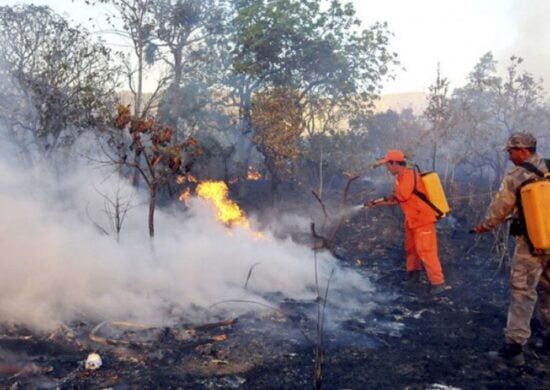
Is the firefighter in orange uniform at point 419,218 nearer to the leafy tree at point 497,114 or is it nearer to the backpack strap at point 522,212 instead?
the backpack strap at point 522,212

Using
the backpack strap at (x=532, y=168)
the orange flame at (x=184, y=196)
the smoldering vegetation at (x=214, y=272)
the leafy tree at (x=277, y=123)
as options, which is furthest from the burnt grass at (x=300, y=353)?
the orange flame at (x=184, y=196)

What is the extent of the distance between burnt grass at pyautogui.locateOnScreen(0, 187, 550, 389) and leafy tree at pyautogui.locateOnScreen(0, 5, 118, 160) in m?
9.16

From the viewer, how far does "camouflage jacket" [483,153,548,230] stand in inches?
176

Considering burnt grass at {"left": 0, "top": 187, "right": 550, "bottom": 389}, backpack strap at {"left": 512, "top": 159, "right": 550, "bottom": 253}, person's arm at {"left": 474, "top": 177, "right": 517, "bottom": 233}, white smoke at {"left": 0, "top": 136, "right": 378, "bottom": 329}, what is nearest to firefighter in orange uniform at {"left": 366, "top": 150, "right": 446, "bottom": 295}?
burnt grass at {"left": 0, "top": 187, "right": 550, "bottom": 389}

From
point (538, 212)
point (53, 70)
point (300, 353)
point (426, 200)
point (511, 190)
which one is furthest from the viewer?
point (53, 70)

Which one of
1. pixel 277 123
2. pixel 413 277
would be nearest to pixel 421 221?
pixel 413 277

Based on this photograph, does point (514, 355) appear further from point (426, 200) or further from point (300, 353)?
point (426, 200)

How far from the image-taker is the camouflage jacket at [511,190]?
4.46 meters

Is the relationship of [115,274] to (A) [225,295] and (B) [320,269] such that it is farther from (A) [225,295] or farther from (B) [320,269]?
(B) [320,269]

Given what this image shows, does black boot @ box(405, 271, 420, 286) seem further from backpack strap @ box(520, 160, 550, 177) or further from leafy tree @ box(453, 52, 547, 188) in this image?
leafy tree @ box(453, 52, 547, 188)

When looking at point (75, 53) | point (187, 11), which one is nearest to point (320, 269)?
point (75, 53)

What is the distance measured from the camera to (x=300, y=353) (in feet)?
15.2

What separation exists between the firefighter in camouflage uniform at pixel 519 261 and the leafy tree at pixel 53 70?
11.0 metres

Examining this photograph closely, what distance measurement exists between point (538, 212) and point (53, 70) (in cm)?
1402
